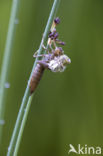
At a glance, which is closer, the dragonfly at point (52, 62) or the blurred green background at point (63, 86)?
the dragonfly at point (52, 62)

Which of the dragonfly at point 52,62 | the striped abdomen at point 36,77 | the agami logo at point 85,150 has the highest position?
the dragonfly at point 52,62

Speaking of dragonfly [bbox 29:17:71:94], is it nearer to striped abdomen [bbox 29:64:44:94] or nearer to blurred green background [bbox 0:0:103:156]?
striped abdomen [bbox 29:64:44:94]

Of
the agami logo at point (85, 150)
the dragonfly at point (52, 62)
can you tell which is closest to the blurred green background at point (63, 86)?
the agami logo at point (85, 150)

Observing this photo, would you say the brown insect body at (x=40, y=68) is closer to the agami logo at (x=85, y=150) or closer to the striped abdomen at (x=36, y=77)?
the striped abdomen at (x=36, y=77)

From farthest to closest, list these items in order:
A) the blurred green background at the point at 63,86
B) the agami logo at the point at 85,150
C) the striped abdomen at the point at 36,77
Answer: the blurred green background at the point at 63,86 < the agami logo at the point at 85,150 < the striped abdomen at the point at 36,77

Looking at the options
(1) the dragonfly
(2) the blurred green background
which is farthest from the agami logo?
(1) the dragonfly

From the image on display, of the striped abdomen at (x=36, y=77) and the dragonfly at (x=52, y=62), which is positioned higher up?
the dragonfly at (x=52, y=62)

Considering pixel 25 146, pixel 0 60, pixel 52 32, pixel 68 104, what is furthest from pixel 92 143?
pixel 52 32

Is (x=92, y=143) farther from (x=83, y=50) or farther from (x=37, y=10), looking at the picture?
(x=37, y=10)

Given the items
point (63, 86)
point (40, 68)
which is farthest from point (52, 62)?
point (63, 86)
